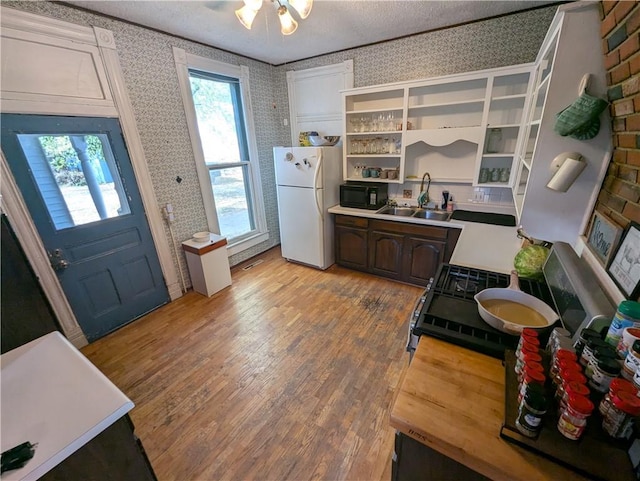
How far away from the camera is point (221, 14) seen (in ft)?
7.35

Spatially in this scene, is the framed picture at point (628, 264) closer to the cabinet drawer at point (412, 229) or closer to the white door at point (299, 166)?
the cabinet drawer at point (412, 229)

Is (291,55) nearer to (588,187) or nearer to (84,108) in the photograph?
(84,108)

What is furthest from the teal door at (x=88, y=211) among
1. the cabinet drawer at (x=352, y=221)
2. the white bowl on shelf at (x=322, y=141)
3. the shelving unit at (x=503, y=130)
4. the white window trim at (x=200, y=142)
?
the shelving unit at (x=503, y=130)

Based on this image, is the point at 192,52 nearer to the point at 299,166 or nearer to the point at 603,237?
the point at 299,166

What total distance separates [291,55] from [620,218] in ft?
11.8

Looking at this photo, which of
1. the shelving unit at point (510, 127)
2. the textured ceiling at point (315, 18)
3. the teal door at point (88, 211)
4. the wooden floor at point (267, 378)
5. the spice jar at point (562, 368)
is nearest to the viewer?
the spice jar at point (562, 368)

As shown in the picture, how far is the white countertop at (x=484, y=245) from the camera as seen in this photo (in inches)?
68.8

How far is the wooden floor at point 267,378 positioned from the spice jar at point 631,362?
123 cm

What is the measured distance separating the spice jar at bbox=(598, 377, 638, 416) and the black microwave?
2.70 meters

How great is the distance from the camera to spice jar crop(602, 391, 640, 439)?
0.60 m

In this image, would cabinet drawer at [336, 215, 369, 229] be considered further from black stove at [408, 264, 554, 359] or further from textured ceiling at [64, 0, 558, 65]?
textured ceiling at [64, 0, 558, 65]

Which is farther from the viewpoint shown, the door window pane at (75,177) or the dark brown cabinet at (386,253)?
the dark brown cabinet at (386,253)

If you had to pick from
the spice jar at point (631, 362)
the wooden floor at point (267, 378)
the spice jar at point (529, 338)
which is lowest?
the wooden floor at point (267, 378)

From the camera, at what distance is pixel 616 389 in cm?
63
